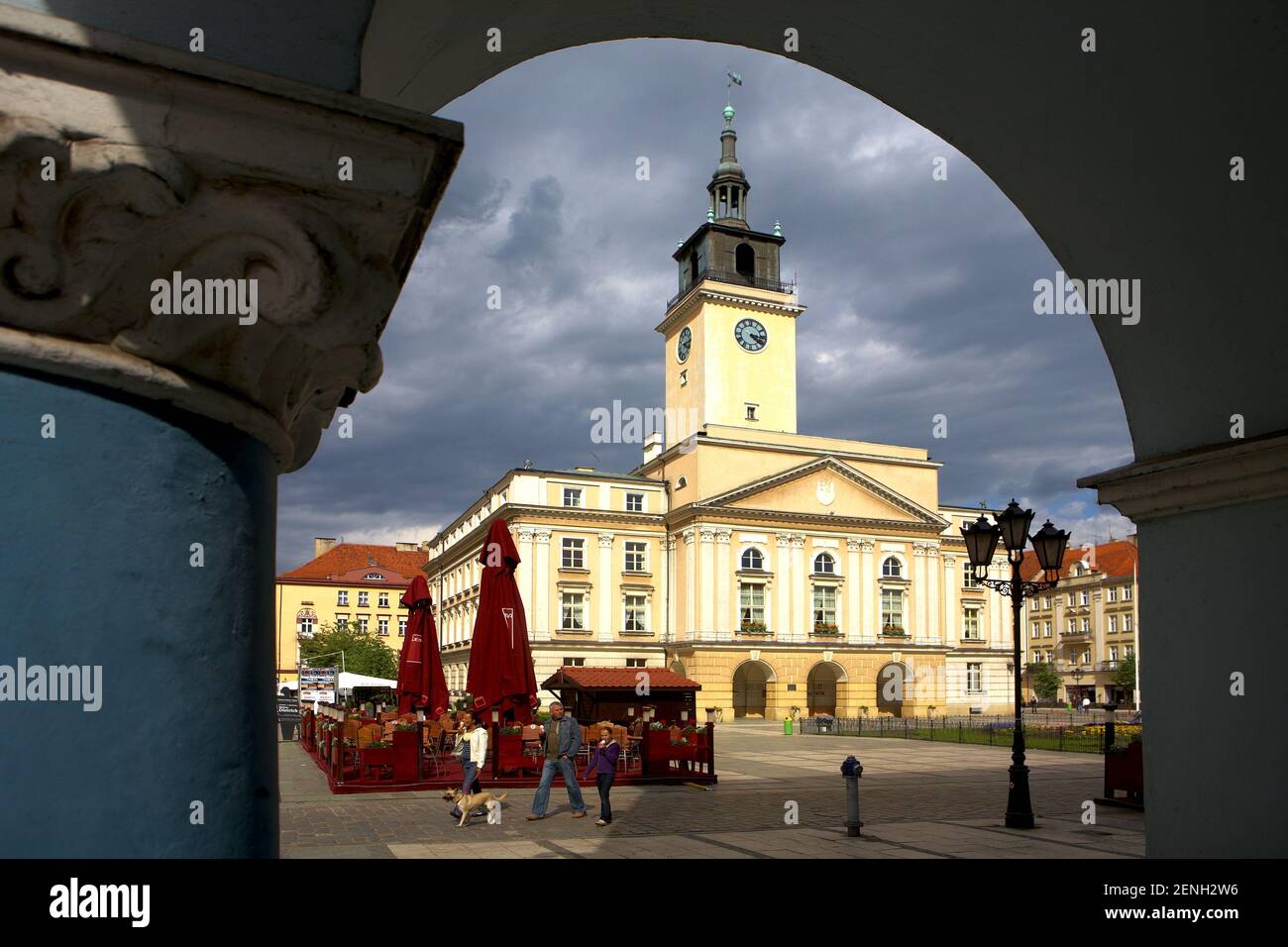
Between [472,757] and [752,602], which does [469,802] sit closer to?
[472,757]

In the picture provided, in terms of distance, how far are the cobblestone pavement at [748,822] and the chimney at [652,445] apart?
42.6 m

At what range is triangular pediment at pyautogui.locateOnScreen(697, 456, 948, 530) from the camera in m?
56.5

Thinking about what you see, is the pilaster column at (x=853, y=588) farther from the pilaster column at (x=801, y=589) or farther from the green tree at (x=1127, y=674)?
the green tree at (x=1127, y=674)

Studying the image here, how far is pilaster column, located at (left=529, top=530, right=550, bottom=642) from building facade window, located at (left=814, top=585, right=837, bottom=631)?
14.8 meters

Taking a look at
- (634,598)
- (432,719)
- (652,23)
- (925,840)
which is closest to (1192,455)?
(652,23)

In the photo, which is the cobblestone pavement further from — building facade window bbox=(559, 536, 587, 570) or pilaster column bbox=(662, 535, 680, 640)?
pilaster column bbox=(662, 535, 680, 640)

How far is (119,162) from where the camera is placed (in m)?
1.72

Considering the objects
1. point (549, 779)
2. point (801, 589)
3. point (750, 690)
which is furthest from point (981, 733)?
point (549, 779)

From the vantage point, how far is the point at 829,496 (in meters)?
58.6

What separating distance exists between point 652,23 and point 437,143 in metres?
2.79

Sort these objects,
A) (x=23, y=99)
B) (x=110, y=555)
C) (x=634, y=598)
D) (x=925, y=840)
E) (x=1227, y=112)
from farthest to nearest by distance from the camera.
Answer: (x=634, y=598) → (x=925, y=840) → (x=1227, y=112) → (x=110, y=555) → (x=23, y=99)

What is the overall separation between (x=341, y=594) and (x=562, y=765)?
84.6m

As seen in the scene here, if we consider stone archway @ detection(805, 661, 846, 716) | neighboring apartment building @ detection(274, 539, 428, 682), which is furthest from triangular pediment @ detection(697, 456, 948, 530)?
neighboring apartment building @ detection(274, 539, 428, 682)
